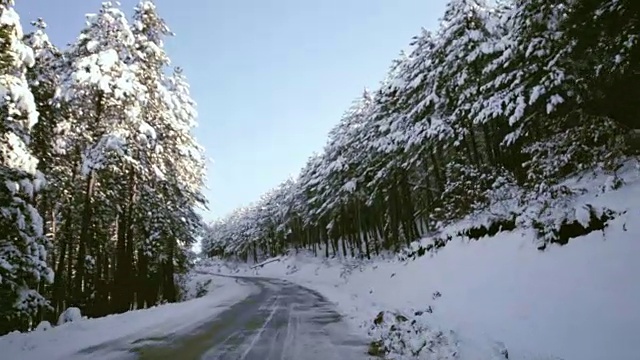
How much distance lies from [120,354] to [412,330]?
17.9ft

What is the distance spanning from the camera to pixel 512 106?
46.5 feet

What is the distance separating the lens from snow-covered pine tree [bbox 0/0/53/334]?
1052 centimetres

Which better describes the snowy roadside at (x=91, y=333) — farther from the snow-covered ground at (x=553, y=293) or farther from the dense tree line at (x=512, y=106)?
the dense tree line at (x=512, y=106)

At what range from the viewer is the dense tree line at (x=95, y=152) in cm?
1090

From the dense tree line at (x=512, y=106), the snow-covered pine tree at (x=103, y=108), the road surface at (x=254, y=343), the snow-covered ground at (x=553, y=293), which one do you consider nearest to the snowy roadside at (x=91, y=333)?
the road surface at (x=254, y=343)

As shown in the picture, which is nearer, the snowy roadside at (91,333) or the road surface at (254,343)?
the road surface at (254,343)

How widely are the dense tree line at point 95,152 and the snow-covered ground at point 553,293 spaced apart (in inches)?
358

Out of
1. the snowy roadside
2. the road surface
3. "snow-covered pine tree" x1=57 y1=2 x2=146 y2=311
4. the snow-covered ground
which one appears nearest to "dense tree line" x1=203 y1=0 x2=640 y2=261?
the snow-covered ground

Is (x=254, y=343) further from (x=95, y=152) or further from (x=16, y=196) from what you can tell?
(x=95, y=152)

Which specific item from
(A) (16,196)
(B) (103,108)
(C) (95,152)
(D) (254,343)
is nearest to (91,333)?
(A) (16,196)

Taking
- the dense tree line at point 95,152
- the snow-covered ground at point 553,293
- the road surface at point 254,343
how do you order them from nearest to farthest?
the snow-covered ground at point 553,293
the road surface at point 254,343
the dense tree line at point 95,152

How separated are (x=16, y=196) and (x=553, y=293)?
12128 millimetres

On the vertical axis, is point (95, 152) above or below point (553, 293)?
above

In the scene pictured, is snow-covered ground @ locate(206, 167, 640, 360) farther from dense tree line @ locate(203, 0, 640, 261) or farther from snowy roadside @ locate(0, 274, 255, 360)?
snowy roadside @ locate(0, 274, 255, 360)
